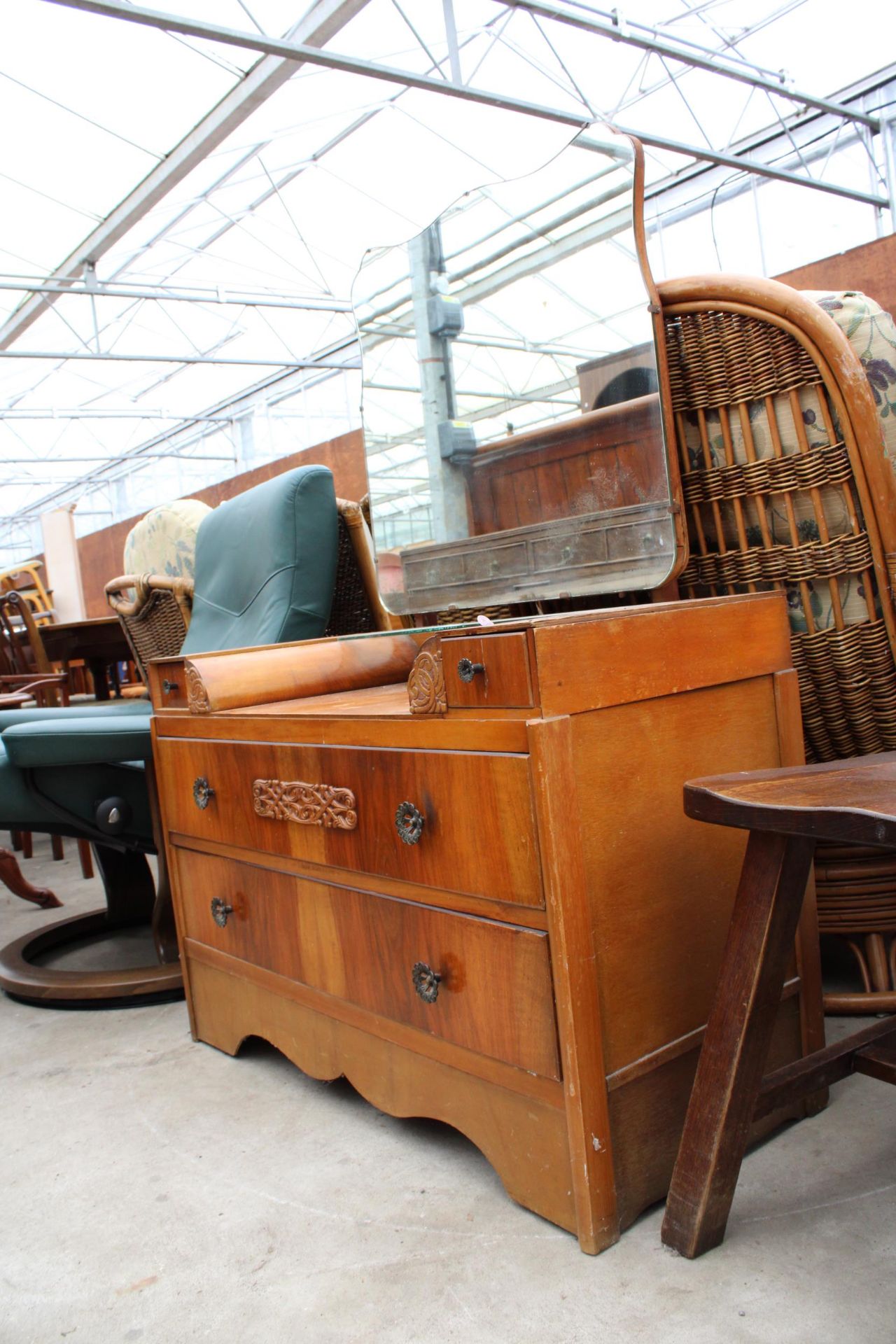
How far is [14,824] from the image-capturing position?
2.04 meters

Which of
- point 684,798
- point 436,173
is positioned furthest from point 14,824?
point 436,173

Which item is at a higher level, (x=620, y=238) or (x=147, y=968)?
(x=620, y=238)

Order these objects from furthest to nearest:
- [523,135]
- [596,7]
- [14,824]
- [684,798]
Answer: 1. [523,135]
2. [596,7]
3. [14,824]
4. [684,798]

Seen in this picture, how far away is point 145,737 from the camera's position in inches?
73.8

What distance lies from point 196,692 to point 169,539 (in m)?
2.56

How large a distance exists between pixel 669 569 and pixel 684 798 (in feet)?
1.87

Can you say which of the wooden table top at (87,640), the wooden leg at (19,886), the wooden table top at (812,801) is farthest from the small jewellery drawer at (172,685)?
the wooden table top at (87,640)

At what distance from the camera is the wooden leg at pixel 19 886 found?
2.81 m

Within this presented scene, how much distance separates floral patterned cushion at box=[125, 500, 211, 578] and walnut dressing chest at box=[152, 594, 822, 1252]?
263cm

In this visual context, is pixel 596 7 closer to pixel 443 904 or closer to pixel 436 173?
pixel 436 173

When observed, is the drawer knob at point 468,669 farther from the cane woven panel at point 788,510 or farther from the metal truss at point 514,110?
the metal truss at point 514,110

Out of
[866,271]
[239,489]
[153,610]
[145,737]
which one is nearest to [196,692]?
[145,737]

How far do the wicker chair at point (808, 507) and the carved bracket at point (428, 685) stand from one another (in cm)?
56

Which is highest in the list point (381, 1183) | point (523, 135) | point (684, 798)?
point (523, 135)
